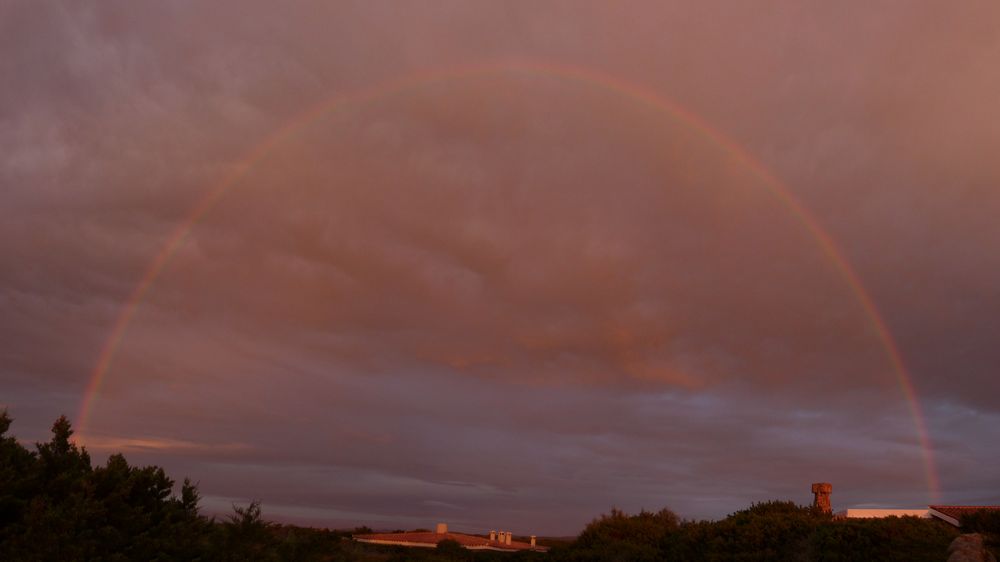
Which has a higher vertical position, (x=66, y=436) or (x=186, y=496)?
(x=66, y=436)

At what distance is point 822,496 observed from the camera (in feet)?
153

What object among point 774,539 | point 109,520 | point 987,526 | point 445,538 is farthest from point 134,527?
point 445,538

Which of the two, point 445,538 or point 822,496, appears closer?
point 822,496

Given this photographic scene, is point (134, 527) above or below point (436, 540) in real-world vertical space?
above

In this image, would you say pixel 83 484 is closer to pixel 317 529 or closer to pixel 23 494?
pixel 23 494

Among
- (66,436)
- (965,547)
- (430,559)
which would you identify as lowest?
(430,559)

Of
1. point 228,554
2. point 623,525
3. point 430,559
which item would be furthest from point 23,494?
point 623,525

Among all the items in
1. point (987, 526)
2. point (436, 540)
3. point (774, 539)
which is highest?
point (987, 526)

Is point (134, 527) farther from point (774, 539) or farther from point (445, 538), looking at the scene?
point (445, 538)

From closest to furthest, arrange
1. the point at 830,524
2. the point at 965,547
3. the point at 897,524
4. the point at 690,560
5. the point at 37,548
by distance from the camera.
A: the point at 37,548 < the point at 965,547 < the point at 897,524 < the point at 830,524 < the point at 690,560

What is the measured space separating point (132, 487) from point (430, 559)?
3851 cm

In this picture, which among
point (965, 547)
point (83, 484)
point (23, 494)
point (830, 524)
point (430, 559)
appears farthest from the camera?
point (430, 559)

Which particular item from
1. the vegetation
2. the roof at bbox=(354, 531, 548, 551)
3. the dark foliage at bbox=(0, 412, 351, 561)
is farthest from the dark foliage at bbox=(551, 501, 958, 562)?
the roof at bbox=(354, 531, 548, 551)

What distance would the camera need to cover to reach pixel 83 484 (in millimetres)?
18312
